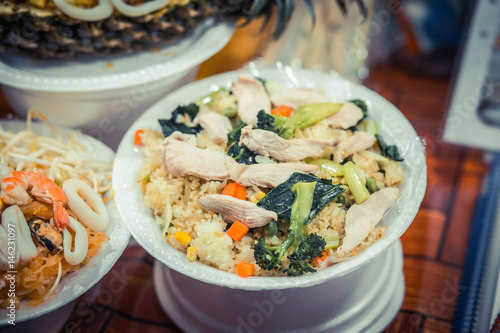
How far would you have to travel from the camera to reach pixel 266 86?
7.31ft

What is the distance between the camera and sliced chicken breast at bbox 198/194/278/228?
1578 millimetres

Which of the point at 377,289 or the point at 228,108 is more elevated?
the point at 228,108

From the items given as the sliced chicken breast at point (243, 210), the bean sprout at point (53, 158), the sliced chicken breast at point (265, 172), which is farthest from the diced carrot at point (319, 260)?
the bean sprout at point (53, 158)

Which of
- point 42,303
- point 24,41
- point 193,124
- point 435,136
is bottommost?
point 435,136

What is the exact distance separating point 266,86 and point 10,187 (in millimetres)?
1297

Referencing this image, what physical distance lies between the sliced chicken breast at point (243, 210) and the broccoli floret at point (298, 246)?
0.07 metres

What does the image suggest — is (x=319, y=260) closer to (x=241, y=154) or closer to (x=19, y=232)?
(x=241, y=154)

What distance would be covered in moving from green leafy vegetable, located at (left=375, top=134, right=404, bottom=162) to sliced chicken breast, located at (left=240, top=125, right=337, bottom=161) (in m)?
0.34

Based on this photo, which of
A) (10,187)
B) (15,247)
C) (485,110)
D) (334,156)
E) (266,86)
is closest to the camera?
(15,247)

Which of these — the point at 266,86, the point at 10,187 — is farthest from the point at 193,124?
the point at 10,187

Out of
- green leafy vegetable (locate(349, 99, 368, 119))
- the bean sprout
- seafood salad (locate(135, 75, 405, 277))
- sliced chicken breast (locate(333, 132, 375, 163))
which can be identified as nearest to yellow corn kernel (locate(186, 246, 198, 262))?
seafood salad (locate(135, 75, 405, 277))

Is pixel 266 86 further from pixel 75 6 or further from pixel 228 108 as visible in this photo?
pixel 75 6

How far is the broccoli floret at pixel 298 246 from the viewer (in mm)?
1500

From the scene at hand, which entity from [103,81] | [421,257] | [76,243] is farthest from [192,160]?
[421,257]
